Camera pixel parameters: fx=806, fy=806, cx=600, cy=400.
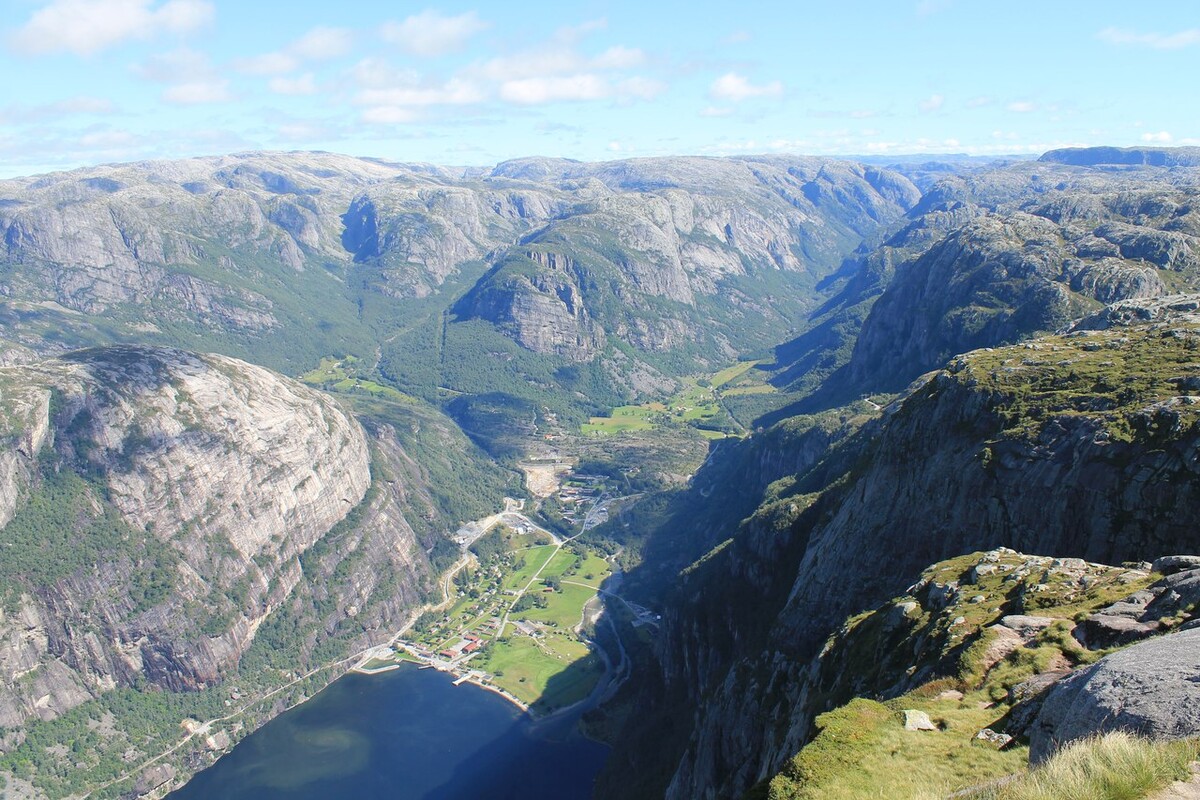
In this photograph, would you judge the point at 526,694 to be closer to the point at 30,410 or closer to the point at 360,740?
the point at 360,740

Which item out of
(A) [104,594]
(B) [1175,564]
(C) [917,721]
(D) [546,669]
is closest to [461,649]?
(D) [546,669]

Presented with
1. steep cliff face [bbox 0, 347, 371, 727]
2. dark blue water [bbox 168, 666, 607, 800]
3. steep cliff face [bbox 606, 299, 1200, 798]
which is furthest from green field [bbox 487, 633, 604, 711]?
steep cliff face [bbox 606, 299, 1200, 798]

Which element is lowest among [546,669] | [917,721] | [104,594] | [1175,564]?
[546,669]

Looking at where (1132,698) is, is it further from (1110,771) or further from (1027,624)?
(1027,624)

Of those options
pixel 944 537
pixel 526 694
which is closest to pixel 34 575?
pixel 526 694

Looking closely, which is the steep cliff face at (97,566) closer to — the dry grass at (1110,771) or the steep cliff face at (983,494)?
the steep cliff face at (983,494)

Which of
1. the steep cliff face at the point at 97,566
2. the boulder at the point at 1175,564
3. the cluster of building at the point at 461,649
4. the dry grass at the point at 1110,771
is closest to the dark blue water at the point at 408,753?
the cluster of building at the point at 461,649
